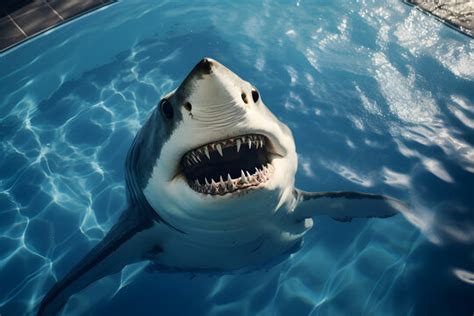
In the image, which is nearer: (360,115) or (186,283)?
(186,283)

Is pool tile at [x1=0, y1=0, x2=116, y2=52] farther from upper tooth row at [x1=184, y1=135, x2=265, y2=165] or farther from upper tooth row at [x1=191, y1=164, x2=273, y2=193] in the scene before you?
upper tooth row at [x1=191, y1=164, x2=273, y2=193]

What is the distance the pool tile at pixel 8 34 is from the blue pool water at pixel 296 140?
0.30 m

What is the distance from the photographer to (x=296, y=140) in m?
5.88

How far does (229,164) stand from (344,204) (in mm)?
1339

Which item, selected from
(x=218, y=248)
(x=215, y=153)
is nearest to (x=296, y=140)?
(x=218, y=248)

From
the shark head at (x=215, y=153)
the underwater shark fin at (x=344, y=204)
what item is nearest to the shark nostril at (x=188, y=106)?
the shark head at (x=215, y=153)

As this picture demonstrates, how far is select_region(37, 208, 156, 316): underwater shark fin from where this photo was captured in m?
3.17

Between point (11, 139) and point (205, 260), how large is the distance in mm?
5100

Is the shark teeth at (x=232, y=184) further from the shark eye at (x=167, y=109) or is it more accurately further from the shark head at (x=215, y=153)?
the shark eye at (x=167, y=109)

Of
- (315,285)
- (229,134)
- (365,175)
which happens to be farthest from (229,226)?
(365,175)

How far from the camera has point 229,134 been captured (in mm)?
2240

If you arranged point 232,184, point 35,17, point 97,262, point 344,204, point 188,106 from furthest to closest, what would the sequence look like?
point 35,17 → point 344,204 → point 97,262 → point 232,184 → point 188,106

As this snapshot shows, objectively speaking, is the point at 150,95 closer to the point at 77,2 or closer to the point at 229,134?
the point at 77,2

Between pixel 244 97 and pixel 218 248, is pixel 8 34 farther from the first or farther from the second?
pixel 244 97
